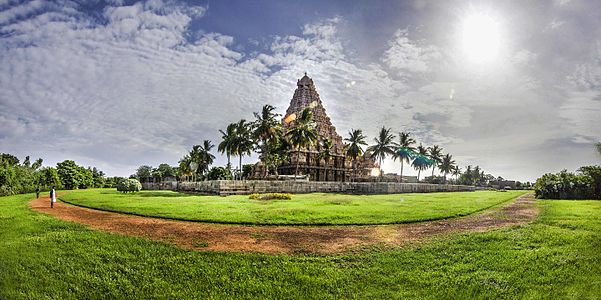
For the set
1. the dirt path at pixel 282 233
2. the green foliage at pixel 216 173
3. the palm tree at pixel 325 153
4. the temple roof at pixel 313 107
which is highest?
the temple roof at pixel 313 107

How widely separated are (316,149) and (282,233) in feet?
183

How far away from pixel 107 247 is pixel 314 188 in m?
28.2

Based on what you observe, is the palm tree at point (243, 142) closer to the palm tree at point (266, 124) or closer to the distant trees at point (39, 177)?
the palm tree at point (266, 124)

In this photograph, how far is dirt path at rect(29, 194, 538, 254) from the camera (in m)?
11.3

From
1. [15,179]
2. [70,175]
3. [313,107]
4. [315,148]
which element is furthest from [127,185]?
[313,107]

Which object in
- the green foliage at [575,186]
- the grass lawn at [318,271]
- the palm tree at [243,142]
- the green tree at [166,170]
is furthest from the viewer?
the green tree at [166,170]

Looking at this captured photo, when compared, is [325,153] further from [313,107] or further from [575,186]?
[575,186]

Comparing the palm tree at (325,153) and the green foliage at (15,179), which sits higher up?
the palm tree at (325,153)

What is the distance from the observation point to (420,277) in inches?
352

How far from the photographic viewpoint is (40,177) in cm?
5141

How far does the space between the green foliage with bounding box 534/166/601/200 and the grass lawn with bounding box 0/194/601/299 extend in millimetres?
22585

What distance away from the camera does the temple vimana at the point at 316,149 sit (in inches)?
2650

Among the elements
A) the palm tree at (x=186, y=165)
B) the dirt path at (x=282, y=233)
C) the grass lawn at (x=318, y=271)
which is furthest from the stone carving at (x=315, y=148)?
the grass lawn at (x=318, y=271)

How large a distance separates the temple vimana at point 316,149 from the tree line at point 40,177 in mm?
38841
